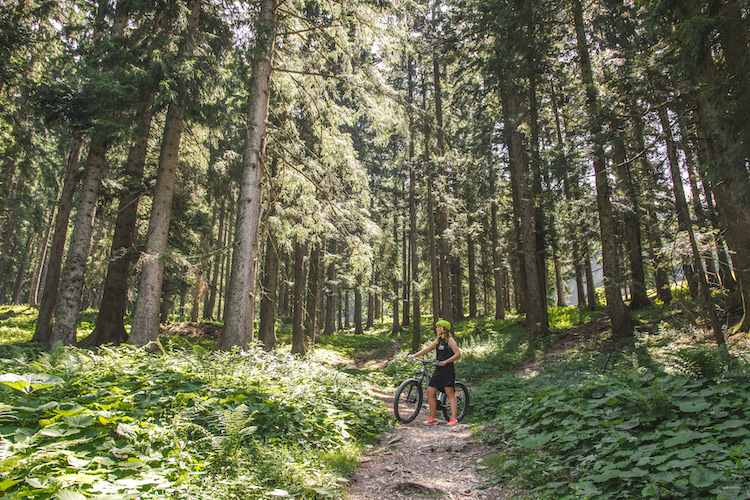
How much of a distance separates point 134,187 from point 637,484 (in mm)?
13283

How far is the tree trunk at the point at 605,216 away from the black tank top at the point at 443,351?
7228 mm

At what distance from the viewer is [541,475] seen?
12.6 ft

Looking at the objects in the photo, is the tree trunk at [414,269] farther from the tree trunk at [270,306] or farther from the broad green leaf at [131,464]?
the broad green leaf at [131,464]

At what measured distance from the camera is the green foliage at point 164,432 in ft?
8.30

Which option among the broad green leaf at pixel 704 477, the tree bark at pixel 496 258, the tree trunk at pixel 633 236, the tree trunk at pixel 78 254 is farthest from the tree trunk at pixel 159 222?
the tree trunk at pixel 633 236

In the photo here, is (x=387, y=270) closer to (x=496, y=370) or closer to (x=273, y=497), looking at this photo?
Answer: (x=496, y=370)

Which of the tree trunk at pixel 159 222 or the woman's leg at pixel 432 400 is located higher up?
the tree trunk at pixel 159 222

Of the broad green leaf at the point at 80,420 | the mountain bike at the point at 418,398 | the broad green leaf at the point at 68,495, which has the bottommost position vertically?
the mountain bike at the point at 418,398

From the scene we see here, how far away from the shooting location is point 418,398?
752cm

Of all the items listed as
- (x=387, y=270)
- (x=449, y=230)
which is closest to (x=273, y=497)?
(x=387, y=270)

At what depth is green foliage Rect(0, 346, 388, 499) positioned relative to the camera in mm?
2531

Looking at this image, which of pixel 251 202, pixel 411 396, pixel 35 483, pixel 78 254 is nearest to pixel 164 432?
pixel 35 483

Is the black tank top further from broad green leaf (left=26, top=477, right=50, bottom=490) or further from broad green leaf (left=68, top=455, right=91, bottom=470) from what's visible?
broad green leaf (left=26, top=477, right=50, bottom=490)

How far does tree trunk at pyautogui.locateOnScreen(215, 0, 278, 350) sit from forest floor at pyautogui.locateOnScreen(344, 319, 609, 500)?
427 cm
